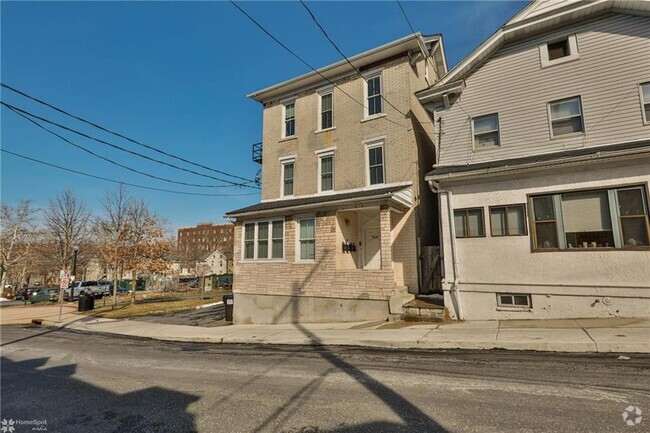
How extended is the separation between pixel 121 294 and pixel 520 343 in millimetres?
46342

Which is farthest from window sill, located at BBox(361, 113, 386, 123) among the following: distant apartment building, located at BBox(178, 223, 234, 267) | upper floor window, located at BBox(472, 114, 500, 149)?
distant apartment building, located at BBox(178, 223, 234, 267)

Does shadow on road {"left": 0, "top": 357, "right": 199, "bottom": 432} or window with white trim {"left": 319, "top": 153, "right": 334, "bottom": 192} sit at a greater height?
window with white trim {"left": 319, "top": 153, "right": 334, "bottom": 192}

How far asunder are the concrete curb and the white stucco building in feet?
9.97

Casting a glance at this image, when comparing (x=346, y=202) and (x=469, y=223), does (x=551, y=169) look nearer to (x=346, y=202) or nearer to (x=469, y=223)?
(x=469, y=223)

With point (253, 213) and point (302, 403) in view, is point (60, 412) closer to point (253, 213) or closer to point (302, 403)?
point (302, 403)

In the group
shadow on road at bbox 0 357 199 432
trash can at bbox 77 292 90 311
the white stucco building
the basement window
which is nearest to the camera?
shadow on road at bbox 0 357 199 432

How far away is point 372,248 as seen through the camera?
14.9 meters

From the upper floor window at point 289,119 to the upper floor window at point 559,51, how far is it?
37.2 ft

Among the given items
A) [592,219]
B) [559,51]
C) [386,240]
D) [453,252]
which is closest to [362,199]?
[386,240]

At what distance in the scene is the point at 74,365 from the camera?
849 centimetres

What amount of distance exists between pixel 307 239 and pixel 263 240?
2582mm

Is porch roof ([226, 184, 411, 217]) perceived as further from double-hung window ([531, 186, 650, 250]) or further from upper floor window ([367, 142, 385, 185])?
double-hung window ([531, 186, 650, 250])

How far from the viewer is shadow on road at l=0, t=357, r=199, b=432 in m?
4.56

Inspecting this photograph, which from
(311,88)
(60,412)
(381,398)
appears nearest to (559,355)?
(381,398)
